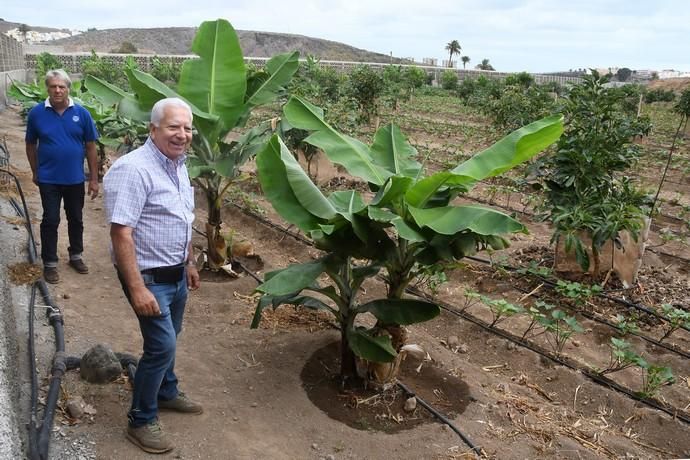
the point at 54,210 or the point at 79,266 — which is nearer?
the point at 54,210

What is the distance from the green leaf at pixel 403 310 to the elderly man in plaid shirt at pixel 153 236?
3.81ft

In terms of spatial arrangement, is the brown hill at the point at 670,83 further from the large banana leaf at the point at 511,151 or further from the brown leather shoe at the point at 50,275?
the brown leather shoe at the point at 50,275

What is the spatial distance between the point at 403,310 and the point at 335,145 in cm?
113

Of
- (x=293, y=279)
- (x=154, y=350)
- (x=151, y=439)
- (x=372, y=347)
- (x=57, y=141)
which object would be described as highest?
(x=57, y=141)

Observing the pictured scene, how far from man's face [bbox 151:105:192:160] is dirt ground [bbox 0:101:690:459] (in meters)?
1.57

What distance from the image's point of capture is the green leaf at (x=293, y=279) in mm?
3201

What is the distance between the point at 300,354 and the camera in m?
4.24

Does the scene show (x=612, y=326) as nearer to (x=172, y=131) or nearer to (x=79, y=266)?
(x=172, y=131)

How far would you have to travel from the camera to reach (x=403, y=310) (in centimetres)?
341

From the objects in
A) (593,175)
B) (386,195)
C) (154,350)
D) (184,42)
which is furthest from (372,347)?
(184,42)

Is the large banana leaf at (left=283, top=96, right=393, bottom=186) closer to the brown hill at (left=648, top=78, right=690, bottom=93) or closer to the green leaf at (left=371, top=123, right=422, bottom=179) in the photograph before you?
the green leaf at (left=371, top=123, right=422, bottom=179)

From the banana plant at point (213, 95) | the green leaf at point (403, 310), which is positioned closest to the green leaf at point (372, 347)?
the green leaf at point (403, 310)

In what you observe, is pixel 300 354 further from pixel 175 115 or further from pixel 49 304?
pixel 175 115

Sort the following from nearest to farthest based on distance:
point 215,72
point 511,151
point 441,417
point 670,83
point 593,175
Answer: point 511,151 → point 441,417 → point 215,72 → point 593,175 → point 670,83
